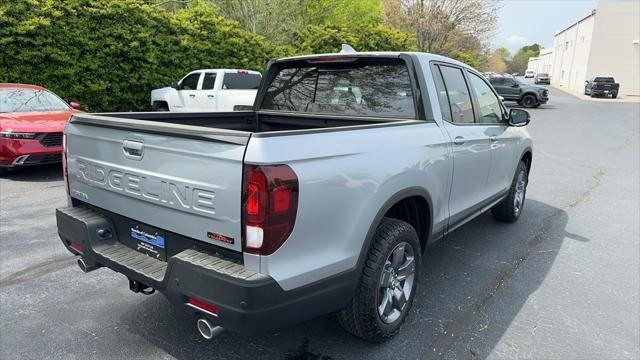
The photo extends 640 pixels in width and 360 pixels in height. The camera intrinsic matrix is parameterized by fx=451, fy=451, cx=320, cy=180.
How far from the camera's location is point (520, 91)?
1050 inches

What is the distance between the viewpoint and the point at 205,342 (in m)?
2.96

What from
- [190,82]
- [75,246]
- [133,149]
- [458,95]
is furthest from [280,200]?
[190,82]

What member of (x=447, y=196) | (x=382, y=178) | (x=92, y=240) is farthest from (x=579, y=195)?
(x=92, y=240)

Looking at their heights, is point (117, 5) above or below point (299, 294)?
above

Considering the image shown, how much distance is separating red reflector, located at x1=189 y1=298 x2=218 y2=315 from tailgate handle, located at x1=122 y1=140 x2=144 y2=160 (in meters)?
0.87

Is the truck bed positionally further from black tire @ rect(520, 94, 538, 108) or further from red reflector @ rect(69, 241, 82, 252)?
black tire @ rect(520, 94, 538, 108)

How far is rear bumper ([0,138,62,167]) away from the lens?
6.85m

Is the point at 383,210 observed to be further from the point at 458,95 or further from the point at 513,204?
the point at 513,204

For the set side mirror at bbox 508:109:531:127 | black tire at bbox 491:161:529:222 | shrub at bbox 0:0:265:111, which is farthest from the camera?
shrub at bbox 0:0:265:111

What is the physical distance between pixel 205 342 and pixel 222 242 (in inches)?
42.4

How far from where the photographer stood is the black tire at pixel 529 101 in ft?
86.3

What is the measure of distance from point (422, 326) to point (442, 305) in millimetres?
387

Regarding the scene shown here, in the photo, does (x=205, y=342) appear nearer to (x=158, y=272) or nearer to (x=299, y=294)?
(x=158, y=272)

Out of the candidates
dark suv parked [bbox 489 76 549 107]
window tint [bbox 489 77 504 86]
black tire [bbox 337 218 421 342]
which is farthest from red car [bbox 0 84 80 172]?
window tint [bbox 489 77 504 86]
